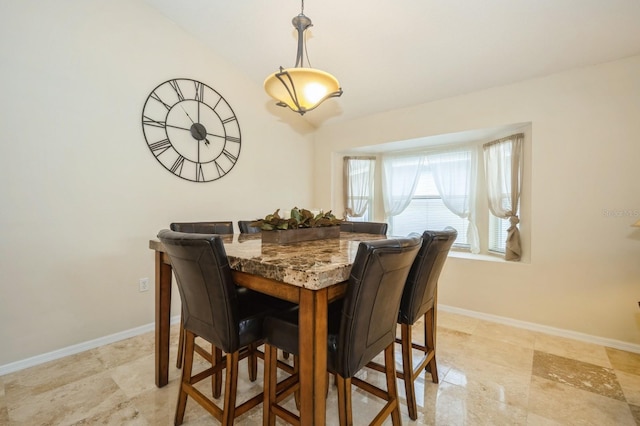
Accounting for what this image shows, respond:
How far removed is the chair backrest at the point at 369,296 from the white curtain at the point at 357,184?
118 inches

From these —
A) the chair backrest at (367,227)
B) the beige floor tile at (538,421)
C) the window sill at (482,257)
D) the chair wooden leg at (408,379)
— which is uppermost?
the chair backrest at (367,227)

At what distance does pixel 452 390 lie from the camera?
1.81m

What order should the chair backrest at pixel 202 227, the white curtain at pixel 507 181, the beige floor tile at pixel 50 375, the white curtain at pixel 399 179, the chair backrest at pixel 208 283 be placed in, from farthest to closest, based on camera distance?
the white curtain at pixel 399 179 → the white curtain at pixel 507 181 → the chair backrest at pixel 202 227 → the beige floor tile at pixel 50 375 → the chair backrest at pixel 208 283

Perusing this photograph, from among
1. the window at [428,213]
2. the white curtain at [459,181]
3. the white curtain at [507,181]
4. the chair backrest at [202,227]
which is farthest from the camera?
the window at [428,213]

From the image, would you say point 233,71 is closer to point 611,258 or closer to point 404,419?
point 404,419

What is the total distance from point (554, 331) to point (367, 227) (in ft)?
6.34

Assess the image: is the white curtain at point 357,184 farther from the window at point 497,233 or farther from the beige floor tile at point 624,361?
the beige floor tile at point 624,361

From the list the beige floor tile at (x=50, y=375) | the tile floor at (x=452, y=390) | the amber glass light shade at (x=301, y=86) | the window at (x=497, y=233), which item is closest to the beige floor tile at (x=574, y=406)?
the tile floor at (x=452, y=390)

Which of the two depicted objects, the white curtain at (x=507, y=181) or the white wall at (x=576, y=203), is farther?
the white curtain at (x=507, y=181)

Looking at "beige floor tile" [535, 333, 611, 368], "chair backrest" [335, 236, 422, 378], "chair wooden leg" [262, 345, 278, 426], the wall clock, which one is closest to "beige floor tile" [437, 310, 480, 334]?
"beige floor tile" [535, 333, 611, 368]

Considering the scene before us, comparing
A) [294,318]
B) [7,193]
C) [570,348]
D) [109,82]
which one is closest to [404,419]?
[294,318]

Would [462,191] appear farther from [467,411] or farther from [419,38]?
[467,411]

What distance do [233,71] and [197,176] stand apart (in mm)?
1330

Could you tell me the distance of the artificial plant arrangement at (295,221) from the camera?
5.56 feet
